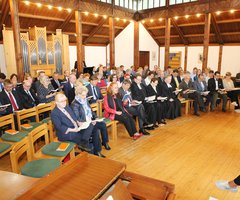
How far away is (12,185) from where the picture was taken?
158cm

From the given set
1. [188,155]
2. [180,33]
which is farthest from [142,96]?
[180,33]

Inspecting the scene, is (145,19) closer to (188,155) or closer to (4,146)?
(188,155)

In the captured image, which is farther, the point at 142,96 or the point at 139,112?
A: the point at 142,96

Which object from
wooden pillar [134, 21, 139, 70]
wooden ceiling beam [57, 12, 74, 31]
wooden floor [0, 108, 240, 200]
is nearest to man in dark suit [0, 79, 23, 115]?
wooden floor [0, 108, 240, 200]

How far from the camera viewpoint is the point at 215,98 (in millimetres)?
6555

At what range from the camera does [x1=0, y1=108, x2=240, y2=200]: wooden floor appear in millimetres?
2885

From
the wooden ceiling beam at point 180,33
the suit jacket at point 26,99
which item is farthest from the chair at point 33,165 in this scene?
the wooden ceiling beam at point 180,33

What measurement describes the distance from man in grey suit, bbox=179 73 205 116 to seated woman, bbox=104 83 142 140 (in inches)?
101

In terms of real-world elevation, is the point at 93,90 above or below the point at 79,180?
above

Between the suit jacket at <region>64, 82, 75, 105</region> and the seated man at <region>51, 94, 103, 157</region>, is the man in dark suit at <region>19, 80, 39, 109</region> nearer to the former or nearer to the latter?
the suit jacket at <region>64, 82, 75, 105</region>

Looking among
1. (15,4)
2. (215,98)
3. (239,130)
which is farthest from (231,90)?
(15,4)

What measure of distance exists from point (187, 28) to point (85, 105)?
10366 mm

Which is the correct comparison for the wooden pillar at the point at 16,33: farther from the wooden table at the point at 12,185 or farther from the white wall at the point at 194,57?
the white wall at the point at 194,57

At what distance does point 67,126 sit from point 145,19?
9.79 meters
